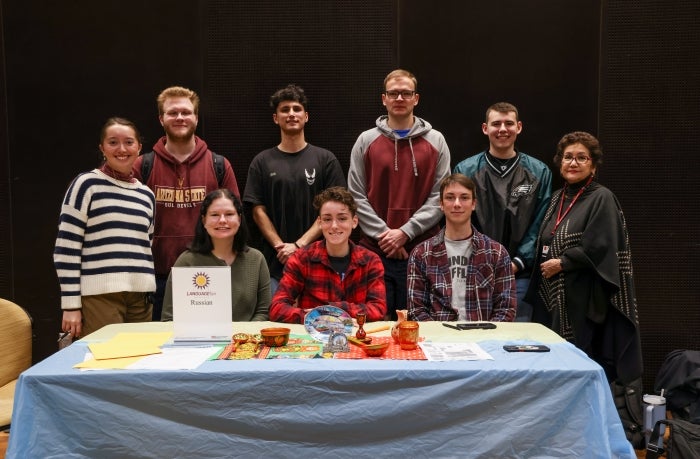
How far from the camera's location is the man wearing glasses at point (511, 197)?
345 centimetres

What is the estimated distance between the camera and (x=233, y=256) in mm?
2855

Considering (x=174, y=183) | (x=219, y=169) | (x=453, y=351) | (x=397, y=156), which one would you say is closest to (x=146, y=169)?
(x=174, y=183)

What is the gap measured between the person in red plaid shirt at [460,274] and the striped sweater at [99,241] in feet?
4.63

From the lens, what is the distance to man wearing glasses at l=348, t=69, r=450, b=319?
11.3 ft

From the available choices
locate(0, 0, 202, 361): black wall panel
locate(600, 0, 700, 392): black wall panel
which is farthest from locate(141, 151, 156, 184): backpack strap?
locate(600, 0, 700, 392): black wall panel

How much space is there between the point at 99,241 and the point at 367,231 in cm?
148

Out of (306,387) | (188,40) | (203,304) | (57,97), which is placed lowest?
(306,387)

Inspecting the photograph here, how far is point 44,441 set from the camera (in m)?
1.74

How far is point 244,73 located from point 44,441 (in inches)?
110

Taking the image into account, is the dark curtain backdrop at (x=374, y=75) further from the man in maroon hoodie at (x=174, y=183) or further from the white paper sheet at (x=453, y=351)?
the white paper sheet at (x=453, y=351)

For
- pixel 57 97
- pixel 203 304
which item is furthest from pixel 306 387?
pixel 57 97

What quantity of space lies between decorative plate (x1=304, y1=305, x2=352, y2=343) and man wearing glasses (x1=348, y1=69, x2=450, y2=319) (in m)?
1.17

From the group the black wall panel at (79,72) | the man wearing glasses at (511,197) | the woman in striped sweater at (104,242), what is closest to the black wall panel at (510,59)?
the man wearing glasses at (511,197)

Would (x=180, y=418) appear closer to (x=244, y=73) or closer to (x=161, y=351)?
(x=161, y=351)
